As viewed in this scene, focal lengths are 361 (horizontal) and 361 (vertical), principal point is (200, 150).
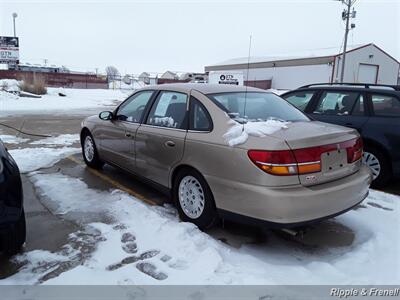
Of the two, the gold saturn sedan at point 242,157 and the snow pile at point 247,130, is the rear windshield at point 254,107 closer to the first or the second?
the gold saturn sedan at point 242,157

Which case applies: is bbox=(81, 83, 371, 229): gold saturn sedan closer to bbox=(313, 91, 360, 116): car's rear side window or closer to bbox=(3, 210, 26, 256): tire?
bbox=(3, 210, 26, 256): tire

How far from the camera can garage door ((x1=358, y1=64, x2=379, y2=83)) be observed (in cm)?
4334

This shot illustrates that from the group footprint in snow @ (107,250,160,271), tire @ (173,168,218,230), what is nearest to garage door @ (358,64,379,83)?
tire @ (173,168,218,230)

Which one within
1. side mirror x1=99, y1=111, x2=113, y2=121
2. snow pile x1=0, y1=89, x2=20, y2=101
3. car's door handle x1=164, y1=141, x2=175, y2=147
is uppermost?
side mirror x1=99, y1=111, x2=113, y2=121

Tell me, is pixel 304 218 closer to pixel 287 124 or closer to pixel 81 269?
pixel 287 124

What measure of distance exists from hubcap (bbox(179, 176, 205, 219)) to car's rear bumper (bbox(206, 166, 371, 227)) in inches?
11.1

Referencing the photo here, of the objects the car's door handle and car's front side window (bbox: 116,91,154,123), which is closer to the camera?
the car's door handle

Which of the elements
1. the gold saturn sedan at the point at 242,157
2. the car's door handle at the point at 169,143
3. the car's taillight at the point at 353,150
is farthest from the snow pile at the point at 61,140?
the car's taillight at the point at 353,150

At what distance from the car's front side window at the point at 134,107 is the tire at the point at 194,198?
1.30m

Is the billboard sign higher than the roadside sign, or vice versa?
the billboard sign

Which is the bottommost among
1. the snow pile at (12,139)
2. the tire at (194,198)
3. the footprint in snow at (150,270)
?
the footprint in snow at (150,270)

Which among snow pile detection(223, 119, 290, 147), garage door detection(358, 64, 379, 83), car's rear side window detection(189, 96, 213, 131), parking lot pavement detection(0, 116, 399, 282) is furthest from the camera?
garage door detection(358, 64, 379, 83)

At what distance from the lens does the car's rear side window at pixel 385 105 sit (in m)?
5.26

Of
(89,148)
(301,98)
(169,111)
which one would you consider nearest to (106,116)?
(89,148)
